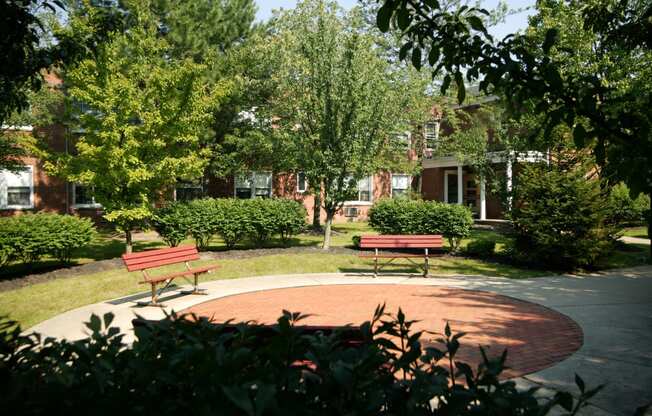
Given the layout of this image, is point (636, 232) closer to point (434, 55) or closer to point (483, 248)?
point (483, 248)

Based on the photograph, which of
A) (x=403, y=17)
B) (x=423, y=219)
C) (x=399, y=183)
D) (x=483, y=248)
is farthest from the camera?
(x=399, y=183)

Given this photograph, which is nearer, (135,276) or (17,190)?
(135,276)

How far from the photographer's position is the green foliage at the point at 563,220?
13.0 metres

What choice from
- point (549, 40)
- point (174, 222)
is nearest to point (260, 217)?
point (174, 222)

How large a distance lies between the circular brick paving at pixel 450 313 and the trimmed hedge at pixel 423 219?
615cm

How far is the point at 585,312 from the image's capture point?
27.2 feet

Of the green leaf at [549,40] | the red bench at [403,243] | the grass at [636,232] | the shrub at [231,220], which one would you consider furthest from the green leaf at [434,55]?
the grass at [636,232]

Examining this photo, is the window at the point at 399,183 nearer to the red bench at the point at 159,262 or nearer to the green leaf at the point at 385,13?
the red bench at the point at 159,262

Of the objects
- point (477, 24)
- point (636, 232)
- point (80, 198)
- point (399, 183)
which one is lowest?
point (636, 232)

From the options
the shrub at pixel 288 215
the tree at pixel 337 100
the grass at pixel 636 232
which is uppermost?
the tree at pixel 337 100

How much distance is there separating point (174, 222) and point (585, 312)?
11.9 meters

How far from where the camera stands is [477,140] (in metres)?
22.2

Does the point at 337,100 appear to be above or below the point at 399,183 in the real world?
above

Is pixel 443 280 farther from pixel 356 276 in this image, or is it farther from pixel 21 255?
pixel 21 255
